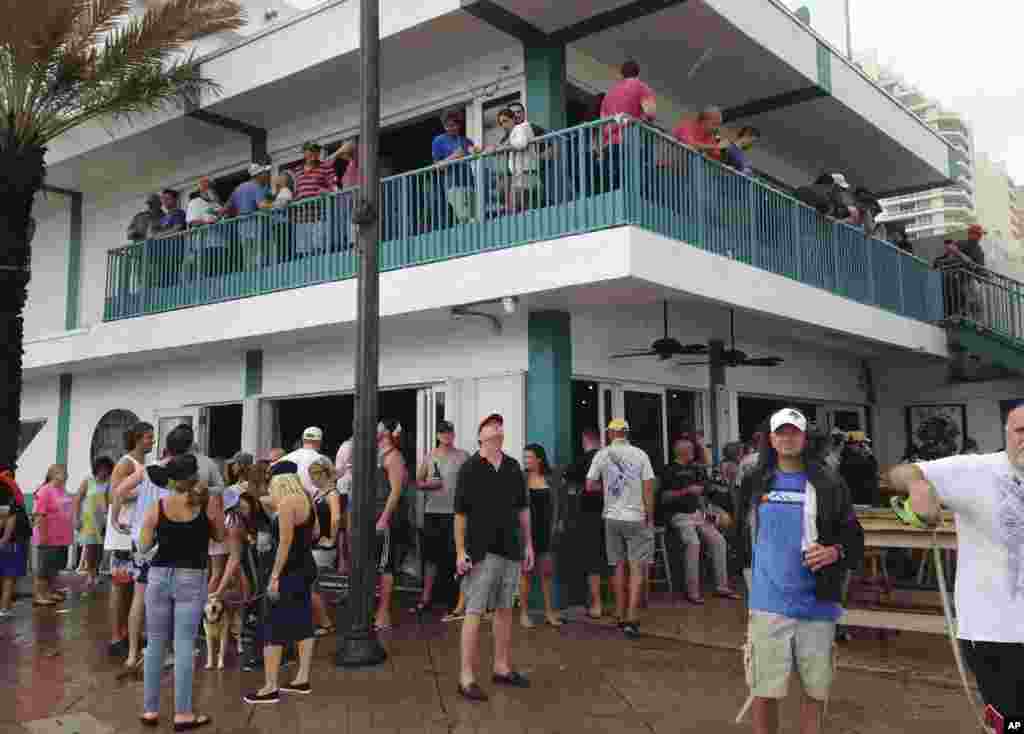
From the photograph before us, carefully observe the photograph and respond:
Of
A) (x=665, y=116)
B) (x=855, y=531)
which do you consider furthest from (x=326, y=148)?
(x=855, y=531)

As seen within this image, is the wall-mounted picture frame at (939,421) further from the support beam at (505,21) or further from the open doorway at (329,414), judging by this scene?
the support beam at (505,21)

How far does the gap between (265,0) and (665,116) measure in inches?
417

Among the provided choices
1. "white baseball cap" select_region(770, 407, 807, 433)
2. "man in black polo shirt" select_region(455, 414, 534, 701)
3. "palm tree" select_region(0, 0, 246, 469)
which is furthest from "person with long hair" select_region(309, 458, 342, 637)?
"palm tree" select_region(0, 0, 246, 469)

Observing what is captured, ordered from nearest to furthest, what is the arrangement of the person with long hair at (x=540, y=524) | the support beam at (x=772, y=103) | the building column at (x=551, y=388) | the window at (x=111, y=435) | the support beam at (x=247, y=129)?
the person with long hair at (x=540, y=524), the building column at (x=551, y=388), the support beam at (x=772, y=103), the support beam at (x=247, y=129), the window at (x=111, y=435)

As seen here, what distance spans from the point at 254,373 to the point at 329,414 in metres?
1.30

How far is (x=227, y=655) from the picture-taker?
7.18 m

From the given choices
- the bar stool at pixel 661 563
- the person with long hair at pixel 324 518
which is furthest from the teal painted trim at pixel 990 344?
the person with long hair at pixel 324 518

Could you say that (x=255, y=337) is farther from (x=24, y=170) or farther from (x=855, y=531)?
(x=855, y=531)

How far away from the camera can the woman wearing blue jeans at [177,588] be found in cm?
530

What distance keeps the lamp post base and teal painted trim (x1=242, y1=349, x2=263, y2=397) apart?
21.7 feet

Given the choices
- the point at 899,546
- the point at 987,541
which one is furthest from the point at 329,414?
the point at 987,541

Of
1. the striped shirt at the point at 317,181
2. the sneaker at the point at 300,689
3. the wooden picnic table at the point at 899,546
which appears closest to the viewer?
the sneaker at the point at 300,689

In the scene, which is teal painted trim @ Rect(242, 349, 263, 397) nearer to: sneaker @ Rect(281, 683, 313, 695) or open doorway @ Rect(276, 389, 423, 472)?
open doorway @ Rect(276, 389, 423, 472)

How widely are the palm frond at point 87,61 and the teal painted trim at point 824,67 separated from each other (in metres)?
8.22
